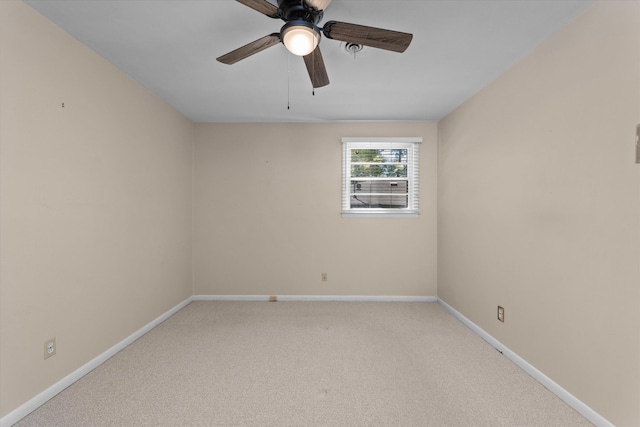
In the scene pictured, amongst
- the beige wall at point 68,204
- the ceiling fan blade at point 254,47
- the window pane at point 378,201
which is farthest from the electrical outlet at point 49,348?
the window pane at point 378,201

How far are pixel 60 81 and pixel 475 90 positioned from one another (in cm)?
351

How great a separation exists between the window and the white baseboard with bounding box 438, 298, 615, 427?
1.66m

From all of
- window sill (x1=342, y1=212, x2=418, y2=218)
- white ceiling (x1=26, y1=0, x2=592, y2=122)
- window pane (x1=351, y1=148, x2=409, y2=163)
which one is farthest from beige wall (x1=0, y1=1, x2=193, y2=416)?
window pane (x1=351, y1=148, x2=409, y2=163)

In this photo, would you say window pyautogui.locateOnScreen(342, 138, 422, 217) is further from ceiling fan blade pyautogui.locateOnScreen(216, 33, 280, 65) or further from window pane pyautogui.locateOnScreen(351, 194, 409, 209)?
ceiling fan blade pyautogui.locateOnScreen(216, 33, 280, 65)

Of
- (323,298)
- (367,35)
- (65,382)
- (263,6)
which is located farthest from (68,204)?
(323,298)

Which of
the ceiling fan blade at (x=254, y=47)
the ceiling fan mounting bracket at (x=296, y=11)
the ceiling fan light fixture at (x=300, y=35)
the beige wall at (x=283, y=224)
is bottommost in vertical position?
the beige wall at (x=283, y=224)

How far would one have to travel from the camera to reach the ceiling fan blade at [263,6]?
135 cm

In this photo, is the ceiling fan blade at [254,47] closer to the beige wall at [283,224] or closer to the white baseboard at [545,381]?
the beige wall at [283,224]

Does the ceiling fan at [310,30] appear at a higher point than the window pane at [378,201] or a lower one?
higher

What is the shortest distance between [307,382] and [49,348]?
1735 mm

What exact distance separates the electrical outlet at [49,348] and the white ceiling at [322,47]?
2.12 meters

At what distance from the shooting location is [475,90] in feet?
9.46

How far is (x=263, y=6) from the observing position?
4.58ft

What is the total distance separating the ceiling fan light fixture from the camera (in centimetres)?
145
